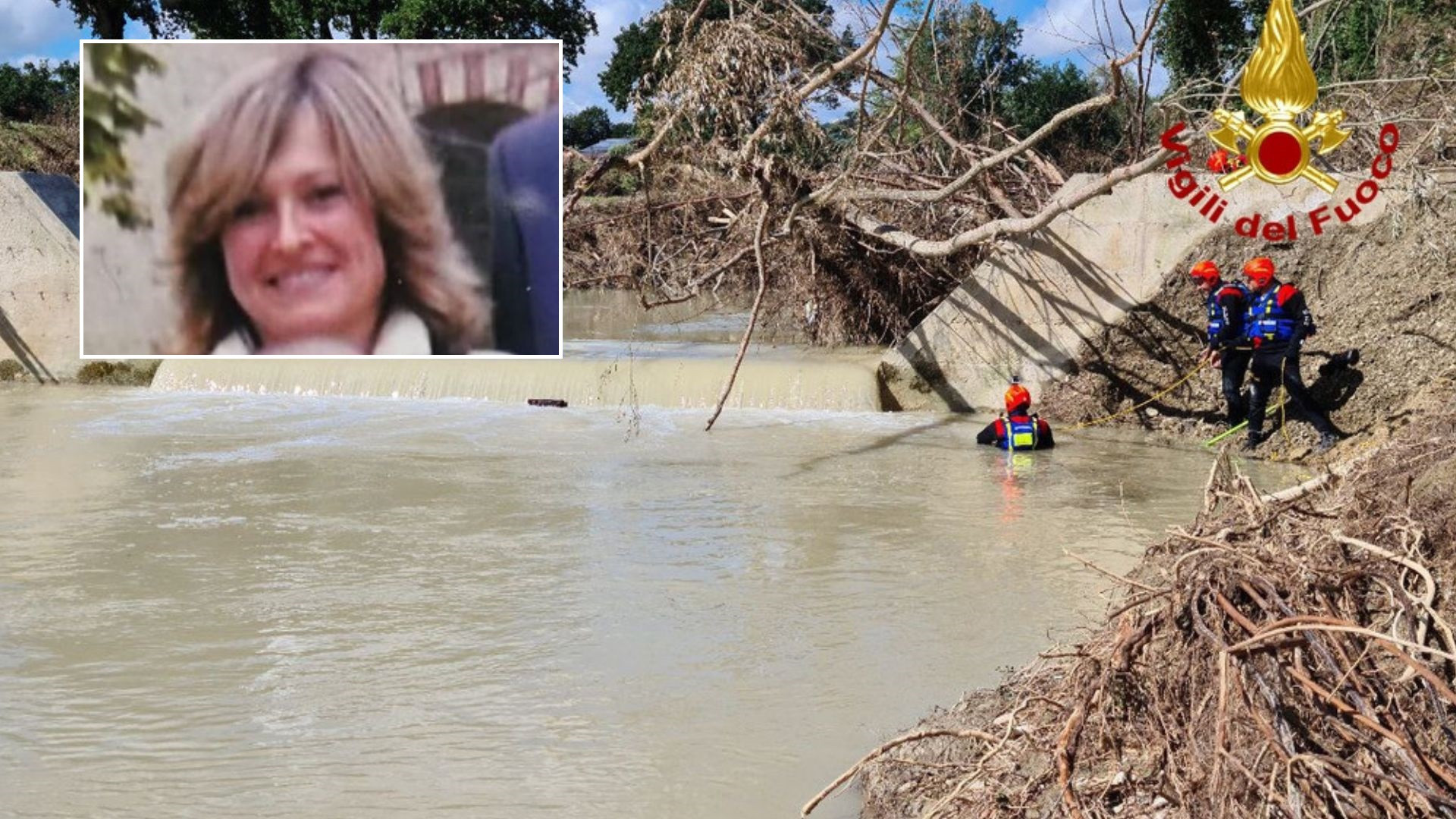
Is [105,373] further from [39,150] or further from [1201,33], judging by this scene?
[1201,33]

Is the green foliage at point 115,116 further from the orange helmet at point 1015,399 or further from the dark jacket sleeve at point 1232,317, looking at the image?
the dark jacket sleeve at point 1232,317

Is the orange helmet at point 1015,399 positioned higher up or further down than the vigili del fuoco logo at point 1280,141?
further down

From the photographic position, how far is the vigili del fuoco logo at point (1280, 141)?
40.9 feet

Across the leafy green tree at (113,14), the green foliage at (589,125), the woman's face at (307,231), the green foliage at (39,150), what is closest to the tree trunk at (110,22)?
the leafy green tree at (113,14)

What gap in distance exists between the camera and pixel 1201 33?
23141 millimetres

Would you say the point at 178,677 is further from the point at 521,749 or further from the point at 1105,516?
the point at 1105,516

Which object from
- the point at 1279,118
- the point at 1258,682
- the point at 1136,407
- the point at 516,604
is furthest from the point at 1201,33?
the point at 1258,682

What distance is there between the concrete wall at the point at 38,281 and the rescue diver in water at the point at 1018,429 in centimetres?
1051

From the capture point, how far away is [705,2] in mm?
12836

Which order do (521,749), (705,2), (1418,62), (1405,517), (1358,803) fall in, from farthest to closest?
(1418,62)
(705,2)
(521,749)
(1405,517)
(1358,803)

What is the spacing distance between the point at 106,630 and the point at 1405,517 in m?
5.46

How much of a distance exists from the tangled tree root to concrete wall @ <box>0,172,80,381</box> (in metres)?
15.0

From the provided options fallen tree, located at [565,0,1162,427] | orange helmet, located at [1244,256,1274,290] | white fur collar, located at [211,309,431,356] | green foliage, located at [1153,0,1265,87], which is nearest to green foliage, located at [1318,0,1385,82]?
green foliage, located at [1153,0,1265,87]

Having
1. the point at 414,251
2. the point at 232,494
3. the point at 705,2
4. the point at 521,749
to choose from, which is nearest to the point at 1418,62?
the point at 705,2
